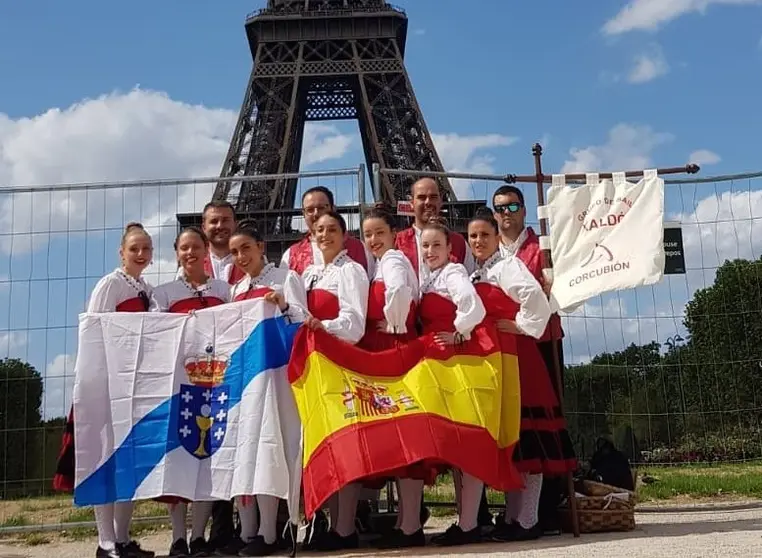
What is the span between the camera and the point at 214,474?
4508mm

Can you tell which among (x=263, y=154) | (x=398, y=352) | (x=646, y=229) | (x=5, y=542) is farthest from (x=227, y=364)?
(x=263, y=154)

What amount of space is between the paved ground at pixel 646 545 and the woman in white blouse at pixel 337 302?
26cm

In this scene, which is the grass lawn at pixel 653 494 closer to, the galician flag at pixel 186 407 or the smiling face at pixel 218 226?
the galician flag at pixel 186 407

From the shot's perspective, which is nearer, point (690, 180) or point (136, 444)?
point (136, 444)

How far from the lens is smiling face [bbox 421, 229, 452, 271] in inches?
183

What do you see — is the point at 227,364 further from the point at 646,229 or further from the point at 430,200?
the point at 646,229

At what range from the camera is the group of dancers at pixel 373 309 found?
14.7ft

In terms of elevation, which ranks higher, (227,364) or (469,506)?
(227,364)

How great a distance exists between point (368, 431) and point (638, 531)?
197cm

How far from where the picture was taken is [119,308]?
486 cm

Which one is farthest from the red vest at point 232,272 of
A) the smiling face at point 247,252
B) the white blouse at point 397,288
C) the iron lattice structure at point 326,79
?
the iron lattice structure at point 326,79

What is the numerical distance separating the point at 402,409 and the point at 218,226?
196 cm

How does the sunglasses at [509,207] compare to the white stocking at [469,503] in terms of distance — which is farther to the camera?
the sunglasses at [509,207]

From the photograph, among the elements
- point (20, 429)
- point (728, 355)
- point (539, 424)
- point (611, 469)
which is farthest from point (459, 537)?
point (728, 355)
